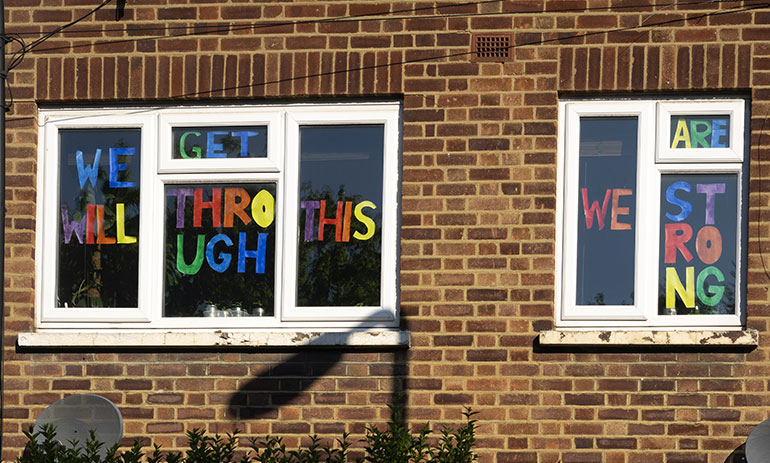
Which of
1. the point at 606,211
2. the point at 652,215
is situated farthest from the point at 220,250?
the point at 652,215

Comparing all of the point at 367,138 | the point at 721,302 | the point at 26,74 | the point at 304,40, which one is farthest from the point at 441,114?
the point at 26,74

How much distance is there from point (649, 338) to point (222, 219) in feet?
8.67

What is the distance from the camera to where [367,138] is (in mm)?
7543

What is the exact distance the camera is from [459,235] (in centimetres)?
732

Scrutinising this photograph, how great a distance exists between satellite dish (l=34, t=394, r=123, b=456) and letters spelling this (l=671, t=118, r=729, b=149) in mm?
3646

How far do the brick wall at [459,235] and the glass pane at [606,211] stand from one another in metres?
0.22

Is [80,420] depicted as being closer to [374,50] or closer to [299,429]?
[299,429]

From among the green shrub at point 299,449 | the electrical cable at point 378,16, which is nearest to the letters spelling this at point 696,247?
the electrical cable at point 378,16

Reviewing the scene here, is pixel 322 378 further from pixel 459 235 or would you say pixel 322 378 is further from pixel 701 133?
pixel 701 133

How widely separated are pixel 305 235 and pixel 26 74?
200 cm

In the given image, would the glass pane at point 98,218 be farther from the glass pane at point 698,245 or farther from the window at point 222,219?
the glass pane at point 698,245

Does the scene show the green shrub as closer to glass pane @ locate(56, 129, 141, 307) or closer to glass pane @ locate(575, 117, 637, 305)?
glass pane @ locate(56, 129, 141, 307)

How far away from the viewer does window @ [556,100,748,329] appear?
7.23 metres

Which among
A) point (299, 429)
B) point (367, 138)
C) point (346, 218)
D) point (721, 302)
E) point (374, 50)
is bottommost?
point (299, 429)
